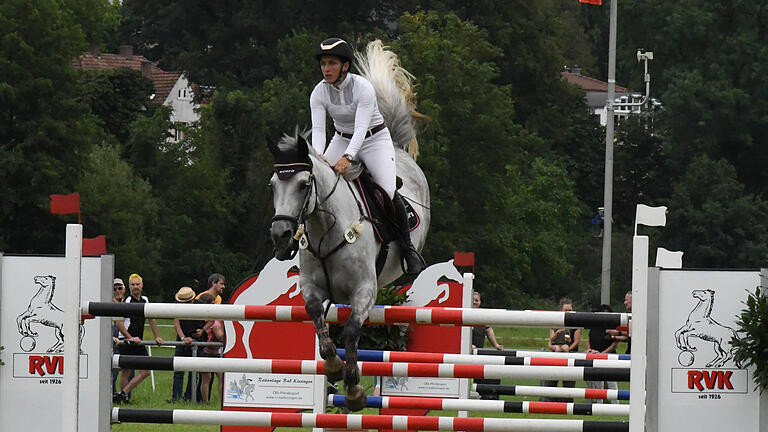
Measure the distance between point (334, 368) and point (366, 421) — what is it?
0.34 m

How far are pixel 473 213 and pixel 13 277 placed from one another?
107 feet

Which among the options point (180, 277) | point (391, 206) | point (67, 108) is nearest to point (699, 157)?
point (180, 277)

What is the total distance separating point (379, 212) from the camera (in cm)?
742

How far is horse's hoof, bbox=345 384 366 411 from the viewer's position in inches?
266

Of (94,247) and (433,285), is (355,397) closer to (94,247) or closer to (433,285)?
(94,247)

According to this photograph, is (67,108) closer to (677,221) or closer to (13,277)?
(677,221)

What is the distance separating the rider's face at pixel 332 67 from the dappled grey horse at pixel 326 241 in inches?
20.2

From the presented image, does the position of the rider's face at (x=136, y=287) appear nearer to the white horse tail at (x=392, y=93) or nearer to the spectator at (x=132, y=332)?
the spectator at (x=132, y=332)

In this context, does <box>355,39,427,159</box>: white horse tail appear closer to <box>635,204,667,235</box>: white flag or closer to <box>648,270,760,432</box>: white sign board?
<box>648,270,760,432</box>: white sign board

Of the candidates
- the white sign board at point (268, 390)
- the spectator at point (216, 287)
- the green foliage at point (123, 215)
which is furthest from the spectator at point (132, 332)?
the green foliage at point (123, 215)

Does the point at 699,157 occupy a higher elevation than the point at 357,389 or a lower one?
higher

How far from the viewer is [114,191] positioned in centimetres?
3744

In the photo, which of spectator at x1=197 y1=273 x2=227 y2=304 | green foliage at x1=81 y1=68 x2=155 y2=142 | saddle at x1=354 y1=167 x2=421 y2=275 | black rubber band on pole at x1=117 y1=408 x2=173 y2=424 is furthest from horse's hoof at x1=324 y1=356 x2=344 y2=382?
green foliage at x1=81 y1=68 x2=155 y2=142

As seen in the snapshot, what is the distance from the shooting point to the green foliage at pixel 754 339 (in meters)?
6.30
